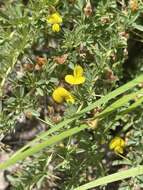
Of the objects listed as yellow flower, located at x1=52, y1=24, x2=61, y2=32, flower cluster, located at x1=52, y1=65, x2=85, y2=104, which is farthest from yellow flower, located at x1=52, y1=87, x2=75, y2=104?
yellow flower, located at x1=52, y1=24, x2=61, y2=32

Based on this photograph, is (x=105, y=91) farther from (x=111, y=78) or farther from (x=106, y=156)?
(x=106, y=156)

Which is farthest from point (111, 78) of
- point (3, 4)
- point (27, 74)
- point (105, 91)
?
point (3, 4)

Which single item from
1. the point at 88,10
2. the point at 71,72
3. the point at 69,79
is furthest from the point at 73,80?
the point at 88,10

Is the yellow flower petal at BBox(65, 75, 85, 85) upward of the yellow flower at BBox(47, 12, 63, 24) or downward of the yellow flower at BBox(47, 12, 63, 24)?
downward

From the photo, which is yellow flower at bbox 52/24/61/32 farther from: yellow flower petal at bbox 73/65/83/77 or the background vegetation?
yellow flower petal at bbox 73/65/83/77

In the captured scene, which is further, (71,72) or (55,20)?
(71,72)

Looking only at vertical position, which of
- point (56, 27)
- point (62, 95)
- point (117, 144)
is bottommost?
point (117, 144)

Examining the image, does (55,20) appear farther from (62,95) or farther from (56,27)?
(62,95)

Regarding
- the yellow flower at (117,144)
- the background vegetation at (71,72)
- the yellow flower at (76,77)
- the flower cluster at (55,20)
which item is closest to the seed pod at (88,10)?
the background vegetation at (71,72)
